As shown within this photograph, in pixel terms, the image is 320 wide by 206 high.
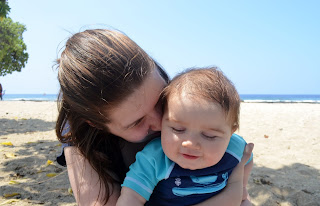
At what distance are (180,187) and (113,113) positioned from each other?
649 mm

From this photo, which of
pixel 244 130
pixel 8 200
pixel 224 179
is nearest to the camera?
pixel 224 179

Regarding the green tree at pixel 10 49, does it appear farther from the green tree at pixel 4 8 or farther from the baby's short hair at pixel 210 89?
the baby's short hair at pixel 210 89

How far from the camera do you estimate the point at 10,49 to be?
656 inches

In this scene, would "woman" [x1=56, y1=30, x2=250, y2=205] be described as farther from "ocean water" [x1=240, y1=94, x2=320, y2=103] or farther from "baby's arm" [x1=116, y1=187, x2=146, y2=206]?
"ocean water" [x1=240, y1=94, x2=320, y2=103]

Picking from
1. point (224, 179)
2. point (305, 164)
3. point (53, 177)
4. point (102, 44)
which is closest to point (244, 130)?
point (305, 164)

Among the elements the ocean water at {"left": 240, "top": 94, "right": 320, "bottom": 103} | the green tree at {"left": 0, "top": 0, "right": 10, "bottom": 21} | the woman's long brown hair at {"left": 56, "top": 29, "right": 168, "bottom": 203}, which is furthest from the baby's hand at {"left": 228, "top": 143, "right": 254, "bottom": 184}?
the ocean water at {"left": 240, "top": 94, "right": 320, "bottom": 103}

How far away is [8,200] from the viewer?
2.90 m

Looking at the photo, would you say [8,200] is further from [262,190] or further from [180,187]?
[262,190]

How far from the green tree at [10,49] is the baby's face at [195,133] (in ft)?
56.3

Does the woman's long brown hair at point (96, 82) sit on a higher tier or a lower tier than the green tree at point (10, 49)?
higher

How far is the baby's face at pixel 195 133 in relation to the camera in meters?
1.57

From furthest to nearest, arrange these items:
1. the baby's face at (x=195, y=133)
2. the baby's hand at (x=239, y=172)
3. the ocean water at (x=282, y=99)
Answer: the ocean water at (x=282, y=99) → the baby's hand at (x=239, y=172) → the baby's face at (x=195, y=133)

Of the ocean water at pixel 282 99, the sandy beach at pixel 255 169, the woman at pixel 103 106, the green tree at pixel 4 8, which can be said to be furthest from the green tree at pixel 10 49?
the woman at pixel 103 106

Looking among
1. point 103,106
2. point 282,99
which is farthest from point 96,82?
point 282,99
